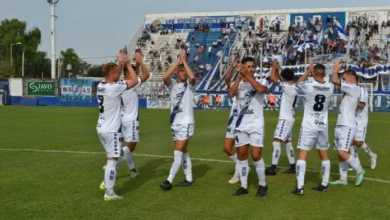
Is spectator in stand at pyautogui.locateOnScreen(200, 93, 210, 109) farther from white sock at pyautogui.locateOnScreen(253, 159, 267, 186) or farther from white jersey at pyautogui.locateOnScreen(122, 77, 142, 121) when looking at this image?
white sock at pyautogui.locateOnScreen(253, 159, 267, 186)

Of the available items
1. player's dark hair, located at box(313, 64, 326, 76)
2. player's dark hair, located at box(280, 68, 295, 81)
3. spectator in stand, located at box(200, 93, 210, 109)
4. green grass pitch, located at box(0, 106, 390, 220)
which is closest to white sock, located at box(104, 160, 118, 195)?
green grass pitch, located at box(0, 106, 390, 220)

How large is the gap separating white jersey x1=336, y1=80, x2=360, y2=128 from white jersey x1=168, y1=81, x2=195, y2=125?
116 inches

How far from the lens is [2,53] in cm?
9156

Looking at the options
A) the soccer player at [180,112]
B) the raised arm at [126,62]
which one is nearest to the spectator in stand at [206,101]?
the soccer player at [180,112]

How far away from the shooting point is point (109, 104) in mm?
7707

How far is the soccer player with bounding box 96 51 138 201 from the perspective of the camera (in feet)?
25.2

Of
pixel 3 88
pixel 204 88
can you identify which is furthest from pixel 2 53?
pixel 204 88

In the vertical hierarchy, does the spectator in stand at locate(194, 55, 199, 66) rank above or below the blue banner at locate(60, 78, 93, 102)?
above

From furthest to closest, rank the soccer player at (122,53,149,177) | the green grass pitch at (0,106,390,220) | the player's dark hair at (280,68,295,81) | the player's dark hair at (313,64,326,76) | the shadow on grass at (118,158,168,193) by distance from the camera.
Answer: the player's dark hair at (280,68,295,81), the soccer player at (122,53,149,177), the shadow on grass at (118,158,168,193), the player's dark hair at (313,64,326,76), the green grass pitch at (0,106,390,220)

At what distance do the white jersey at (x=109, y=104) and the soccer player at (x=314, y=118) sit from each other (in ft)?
10.8

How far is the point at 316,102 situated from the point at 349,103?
1030mm

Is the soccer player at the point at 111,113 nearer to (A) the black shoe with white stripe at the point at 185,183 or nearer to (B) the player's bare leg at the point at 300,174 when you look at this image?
(A) the black shoe with white stripe at the point at 185,183

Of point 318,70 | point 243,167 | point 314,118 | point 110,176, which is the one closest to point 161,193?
point 110,176

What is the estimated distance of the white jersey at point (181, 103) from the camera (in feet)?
28.8
